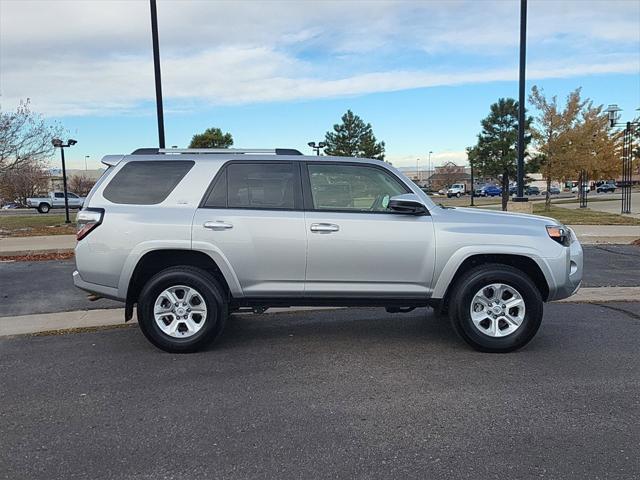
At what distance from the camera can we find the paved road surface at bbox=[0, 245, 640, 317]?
7.46 m

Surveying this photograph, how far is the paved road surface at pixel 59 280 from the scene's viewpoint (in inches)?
294

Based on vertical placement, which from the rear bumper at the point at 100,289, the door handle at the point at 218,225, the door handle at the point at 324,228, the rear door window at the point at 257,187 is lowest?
the rear bumper at the point at 100,289

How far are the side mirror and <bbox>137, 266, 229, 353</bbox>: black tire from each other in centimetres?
184

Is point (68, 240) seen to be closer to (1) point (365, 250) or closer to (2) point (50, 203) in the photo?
(1) point (365, 250)

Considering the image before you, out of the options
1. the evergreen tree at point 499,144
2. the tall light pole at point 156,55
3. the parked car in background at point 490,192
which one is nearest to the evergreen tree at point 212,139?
the evergreen tree at point 499,144

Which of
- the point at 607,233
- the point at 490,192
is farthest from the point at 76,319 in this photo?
the point at 490,192

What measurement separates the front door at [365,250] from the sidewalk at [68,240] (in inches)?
380

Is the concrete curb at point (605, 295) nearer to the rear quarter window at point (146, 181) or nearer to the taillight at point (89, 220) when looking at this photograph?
the rear quarter window at point (146, 181)

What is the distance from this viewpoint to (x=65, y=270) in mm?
10336

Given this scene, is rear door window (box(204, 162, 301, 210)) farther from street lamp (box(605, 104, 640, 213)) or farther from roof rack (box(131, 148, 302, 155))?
street lamp (box(605, 104, 640, 213))

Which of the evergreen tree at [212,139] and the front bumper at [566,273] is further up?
the evergreen tree at [212,139]

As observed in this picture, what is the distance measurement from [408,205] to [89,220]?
118 inches

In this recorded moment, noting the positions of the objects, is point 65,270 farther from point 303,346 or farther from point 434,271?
point 434,271

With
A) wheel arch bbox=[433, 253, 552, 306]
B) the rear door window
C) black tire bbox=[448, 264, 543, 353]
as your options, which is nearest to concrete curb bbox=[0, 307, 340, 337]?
the rear door window
